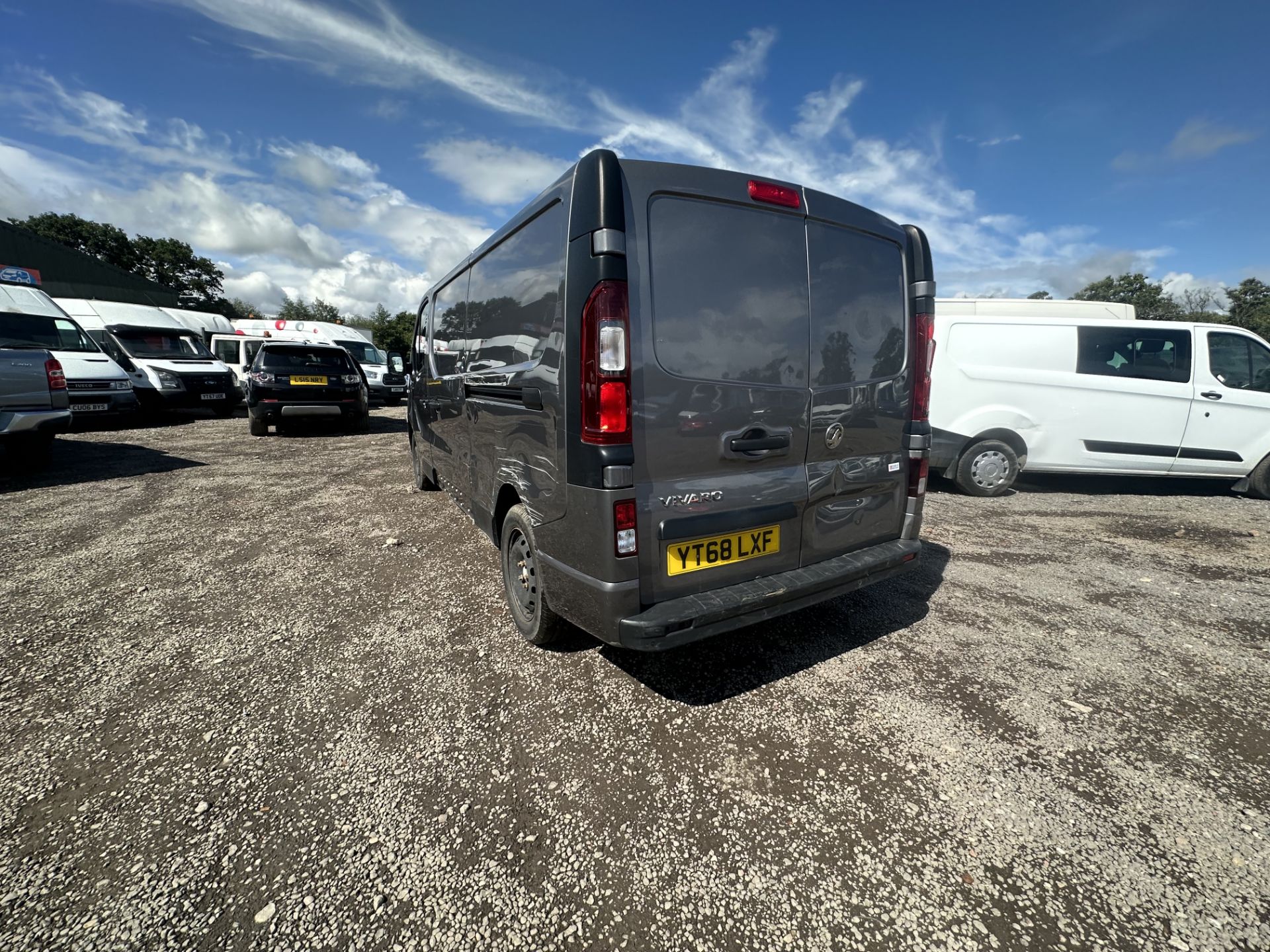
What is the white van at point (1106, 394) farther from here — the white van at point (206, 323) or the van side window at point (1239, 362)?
the white van at point (206, 323)

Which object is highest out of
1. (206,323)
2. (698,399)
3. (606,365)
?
(206,323)

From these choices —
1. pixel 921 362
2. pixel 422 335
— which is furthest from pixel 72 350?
pixel 921 362

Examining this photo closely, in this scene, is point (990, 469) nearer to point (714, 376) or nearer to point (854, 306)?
point (854, 306)

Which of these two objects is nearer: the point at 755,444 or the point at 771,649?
the point at 755,444

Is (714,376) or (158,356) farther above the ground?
(158,356)

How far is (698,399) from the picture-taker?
2.03m

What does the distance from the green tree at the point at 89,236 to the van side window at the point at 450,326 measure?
2671 inches

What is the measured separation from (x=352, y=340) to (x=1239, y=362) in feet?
66.5

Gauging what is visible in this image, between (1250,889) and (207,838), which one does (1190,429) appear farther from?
(207,838)

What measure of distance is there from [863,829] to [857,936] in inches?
14.2

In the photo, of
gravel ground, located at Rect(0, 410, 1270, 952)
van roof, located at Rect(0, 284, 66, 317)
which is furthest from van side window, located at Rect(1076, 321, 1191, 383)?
van roof, located at Rect(0, 284, 66, 317)

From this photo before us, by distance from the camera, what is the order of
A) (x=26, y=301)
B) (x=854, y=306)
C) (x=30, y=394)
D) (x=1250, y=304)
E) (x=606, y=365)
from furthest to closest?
1. (x=1250, y=304)
2. (x=26, y=301)
3. (x=30, y=394)
4. (x=854, y=306)
5. (x=606, y=365)

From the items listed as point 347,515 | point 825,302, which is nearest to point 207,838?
point 825,302

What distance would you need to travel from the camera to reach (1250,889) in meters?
1.48
